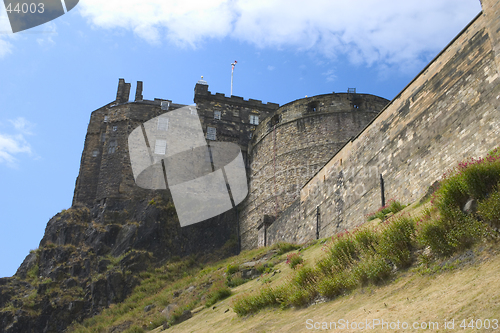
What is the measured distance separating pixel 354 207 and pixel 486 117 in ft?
22.3

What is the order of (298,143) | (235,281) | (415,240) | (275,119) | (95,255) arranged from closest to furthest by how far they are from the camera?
(415,240) → (235,281) → (95,255) → (298,143) → (275,119)

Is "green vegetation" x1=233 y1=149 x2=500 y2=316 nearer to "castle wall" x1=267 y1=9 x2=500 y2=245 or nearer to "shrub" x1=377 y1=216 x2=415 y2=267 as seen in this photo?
"shrub" x1=377 y1=216 x2=415 y2=267

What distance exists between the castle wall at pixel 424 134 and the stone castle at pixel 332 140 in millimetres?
36

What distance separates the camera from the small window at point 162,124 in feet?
110

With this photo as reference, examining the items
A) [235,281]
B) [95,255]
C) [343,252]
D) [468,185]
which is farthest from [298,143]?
[468,185]

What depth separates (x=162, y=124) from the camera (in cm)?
3369

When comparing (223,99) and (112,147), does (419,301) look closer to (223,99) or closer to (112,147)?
(112,147)

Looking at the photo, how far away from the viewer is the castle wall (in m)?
12.0

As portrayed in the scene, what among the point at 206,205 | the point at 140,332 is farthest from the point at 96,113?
the point at 140,332

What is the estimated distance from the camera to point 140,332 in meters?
16.2

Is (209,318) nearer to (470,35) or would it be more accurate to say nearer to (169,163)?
(470,35)

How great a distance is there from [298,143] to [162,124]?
437 inches

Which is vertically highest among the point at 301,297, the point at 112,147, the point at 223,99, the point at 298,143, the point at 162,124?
the point at 223,99

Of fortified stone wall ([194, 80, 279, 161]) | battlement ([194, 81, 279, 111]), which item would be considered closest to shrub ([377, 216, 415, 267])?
fortified stone wall ([194, 80, 279, 161])
